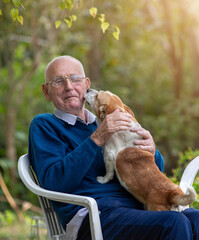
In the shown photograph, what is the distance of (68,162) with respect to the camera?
7.70ft

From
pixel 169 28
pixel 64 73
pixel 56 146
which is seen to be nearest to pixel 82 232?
pixel 56 146

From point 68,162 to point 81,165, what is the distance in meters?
0.08

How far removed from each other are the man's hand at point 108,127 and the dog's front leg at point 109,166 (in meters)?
0.08

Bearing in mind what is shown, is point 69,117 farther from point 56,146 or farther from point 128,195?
point 128,195

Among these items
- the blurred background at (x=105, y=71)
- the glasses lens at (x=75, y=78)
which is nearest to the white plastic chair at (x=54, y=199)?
the glasses lens at (x=75, y=78)

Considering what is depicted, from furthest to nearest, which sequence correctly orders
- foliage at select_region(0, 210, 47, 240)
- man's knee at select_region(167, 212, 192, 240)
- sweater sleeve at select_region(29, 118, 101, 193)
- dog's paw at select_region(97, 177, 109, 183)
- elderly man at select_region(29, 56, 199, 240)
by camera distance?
foliage at select_region(0, 210, 47, 240), dog's paw at select_region(97, 177, 109, 183), sweater sleeve at select_region(29, 118, 101, 193), elderly man at select_region(29, 56, 199, 240), man's knee at select_region(167, 212, 192, 240)

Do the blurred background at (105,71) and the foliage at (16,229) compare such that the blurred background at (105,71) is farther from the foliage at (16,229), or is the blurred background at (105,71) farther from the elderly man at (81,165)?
the elderly man at (81,165)

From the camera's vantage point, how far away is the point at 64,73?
109 inches

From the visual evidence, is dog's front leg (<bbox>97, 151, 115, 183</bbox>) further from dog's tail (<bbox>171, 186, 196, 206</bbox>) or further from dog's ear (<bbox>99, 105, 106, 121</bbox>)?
dog's tail (<bbox>171, 186, 196, 206</bbox>)

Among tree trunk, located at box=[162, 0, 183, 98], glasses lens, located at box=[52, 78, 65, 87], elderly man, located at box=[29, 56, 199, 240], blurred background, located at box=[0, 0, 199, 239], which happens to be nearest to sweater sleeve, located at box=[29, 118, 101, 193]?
elderly man, located at box=[29, 56, 199, 240]

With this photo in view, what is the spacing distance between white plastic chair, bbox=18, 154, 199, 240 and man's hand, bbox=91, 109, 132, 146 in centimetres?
37

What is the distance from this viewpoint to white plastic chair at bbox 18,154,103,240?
7.08 ft

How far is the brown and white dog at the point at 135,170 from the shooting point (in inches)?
84.5

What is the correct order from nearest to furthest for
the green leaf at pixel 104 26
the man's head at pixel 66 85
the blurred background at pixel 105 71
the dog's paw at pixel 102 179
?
1. the dog's paw at pixel 102 179
2. the green leaf at pixel 104 26
3. the man's head at pixel 66 85
4. the blurred background at pixel 105 71
